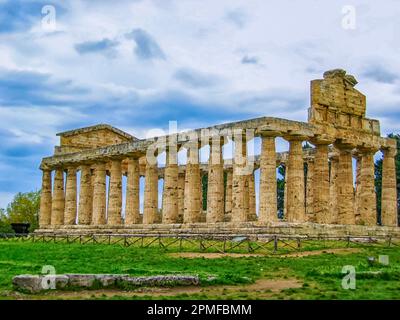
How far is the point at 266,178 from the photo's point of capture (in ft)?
162

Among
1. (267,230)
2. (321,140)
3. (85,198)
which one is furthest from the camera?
(85,198)

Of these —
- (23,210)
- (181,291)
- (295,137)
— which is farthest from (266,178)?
(23,210)

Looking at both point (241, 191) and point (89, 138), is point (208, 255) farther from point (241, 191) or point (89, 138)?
point (89, 138)

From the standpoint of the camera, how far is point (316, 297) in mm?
20703

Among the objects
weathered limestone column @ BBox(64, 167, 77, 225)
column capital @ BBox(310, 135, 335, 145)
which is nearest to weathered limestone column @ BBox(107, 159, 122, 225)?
weathered limestone column @ BBox(64, 167, 77, 225)

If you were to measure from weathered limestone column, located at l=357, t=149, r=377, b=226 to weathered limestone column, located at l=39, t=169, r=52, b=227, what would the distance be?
36.3 meters

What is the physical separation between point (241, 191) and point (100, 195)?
21.4 meters

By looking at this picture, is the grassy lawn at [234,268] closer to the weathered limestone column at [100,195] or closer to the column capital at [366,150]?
the column capital at [366,150]

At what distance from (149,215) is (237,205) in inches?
480

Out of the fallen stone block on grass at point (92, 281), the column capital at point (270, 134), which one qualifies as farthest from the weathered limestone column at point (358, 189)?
the fallen stone block on grass at point (92, 281)

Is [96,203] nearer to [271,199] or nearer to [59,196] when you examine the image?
[59,196]

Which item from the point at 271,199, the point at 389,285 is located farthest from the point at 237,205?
the point at 389,285

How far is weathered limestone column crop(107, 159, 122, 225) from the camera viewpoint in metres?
64.7

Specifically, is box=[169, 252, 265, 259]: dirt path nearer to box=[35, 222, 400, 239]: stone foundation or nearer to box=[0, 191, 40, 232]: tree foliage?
box=[35, 222, 400, 239]: stone foundation
